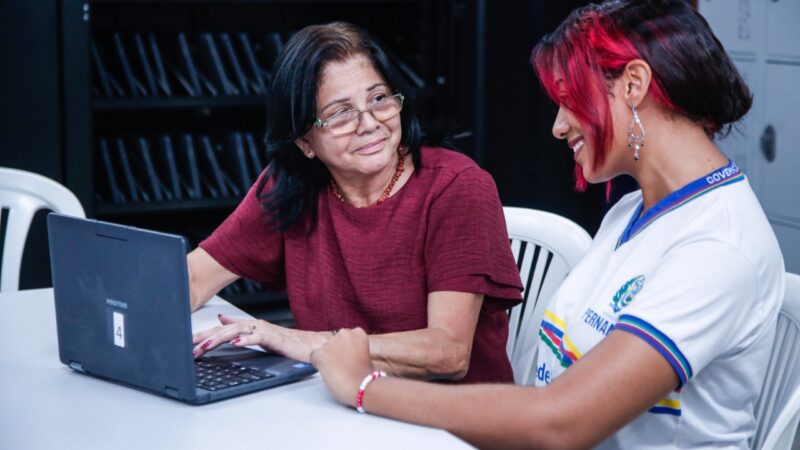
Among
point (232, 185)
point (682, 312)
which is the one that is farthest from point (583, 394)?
point (232, 185)

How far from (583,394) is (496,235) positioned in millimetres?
596

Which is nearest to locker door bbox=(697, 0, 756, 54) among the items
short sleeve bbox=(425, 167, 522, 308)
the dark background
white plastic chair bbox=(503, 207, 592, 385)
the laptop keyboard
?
the dark background

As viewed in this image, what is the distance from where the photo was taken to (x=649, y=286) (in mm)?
1258

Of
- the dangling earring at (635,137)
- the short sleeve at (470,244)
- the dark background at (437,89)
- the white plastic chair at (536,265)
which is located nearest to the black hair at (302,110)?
the short sleeve at (470,244)

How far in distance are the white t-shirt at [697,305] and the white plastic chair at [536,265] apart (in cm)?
53

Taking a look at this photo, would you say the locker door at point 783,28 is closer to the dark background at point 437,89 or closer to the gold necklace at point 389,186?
the dark background at point 437,89

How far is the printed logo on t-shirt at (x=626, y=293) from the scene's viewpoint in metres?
1.32

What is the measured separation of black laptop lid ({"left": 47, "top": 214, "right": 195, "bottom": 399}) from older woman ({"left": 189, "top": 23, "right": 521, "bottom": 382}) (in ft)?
0.78

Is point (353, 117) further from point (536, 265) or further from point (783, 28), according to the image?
point (783, 28)

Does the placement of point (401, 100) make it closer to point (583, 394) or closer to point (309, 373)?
point (309, 373)

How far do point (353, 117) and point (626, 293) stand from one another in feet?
2.20

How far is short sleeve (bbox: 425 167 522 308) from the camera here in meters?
1.72

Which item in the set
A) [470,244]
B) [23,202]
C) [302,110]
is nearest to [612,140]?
[470,244]

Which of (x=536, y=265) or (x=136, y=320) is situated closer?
(x=136, y=320)
